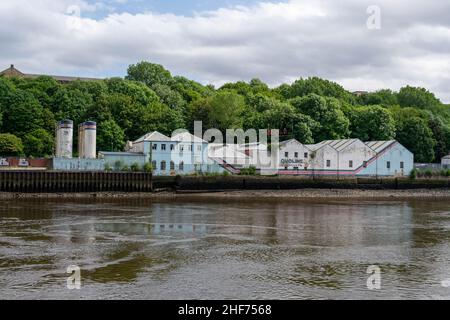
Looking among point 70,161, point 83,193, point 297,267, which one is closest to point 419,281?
point 297,267

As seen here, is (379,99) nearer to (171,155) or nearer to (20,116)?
(171,155)

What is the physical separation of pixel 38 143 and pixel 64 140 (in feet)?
21.1

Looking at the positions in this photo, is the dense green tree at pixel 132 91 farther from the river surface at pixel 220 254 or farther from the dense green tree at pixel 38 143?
the river surface at pixel 220 254

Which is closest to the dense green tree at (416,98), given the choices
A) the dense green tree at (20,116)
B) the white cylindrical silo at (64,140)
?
the dense green tree at (20,116)

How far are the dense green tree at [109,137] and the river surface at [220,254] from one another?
27.5 meters

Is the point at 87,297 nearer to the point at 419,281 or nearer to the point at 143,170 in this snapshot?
the point at 419,281

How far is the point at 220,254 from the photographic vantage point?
2122 centimetres

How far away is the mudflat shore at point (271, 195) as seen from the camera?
156 ft

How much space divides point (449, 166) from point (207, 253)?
5924 centimetres

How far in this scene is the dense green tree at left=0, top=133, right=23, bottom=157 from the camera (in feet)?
187

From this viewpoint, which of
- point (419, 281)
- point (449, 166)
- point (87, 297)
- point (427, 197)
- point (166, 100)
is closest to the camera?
point (87, 297)

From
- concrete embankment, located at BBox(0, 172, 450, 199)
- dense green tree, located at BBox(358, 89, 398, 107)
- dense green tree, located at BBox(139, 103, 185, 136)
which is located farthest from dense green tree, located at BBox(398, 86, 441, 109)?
dense green tree, located at BBox(139, 103, 185, 136)

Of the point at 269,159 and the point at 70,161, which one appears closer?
the point at 70,161

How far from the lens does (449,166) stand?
7231 centimetres
